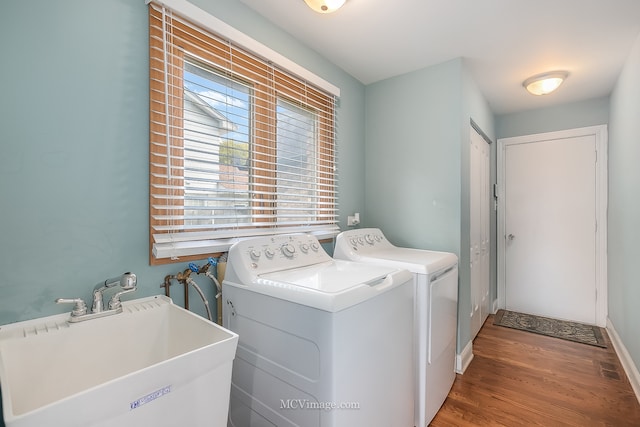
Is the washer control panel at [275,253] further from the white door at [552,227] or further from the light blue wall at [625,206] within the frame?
the white door at [552,227]

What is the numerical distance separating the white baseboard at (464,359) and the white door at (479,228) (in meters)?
0.29

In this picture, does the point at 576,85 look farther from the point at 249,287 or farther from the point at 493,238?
the point at 249,287

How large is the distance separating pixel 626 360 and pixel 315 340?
2.65 metres

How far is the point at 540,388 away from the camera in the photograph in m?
1.99

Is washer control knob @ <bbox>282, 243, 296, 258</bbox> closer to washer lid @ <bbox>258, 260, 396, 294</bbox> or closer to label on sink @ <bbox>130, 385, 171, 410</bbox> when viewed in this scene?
washer lid @ <bbox>258, 260, 396, 294</bbox>

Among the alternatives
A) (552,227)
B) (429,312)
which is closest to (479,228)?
(552,227)

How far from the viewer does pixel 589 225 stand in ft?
10.2

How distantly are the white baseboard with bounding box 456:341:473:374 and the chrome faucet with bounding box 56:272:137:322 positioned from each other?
2224 mm

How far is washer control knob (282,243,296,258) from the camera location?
1558mm

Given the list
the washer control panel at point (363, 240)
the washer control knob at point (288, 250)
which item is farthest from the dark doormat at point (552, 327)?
the washer control knob at point (288, 250)

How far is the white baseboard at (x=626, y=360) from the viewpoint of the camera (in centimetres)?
193

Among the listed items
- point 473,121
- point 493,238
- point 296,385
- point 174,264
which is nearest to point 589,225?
point 493,238

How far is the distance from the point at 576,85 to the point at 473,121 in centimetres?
115

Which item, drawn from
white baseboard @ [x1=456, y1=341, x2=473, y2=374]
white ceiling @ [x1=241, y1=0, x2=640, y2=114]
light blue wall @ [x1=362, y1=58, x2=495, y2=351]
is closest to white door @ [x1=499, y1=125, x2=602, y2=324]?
white ceiling @ [x1=241, y1=0, x2=640, y2=114]
